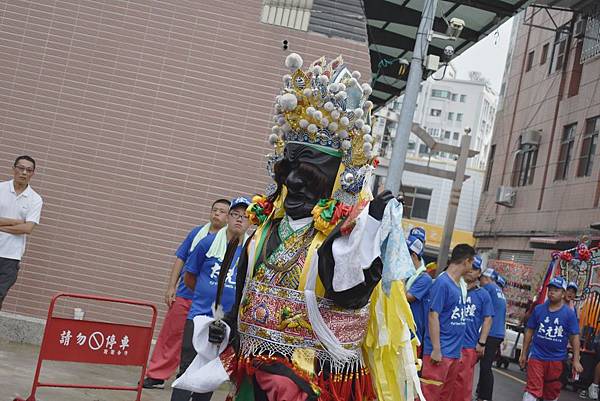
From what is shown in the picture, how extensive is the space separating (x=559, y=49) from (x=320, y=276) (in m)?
27.7

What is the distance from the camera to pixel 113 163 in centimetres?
1108

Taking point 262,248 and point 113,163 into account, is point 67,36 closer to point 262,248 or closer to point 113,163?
point 113,163

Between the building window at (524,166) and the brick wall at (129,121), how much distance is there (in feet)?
69.8

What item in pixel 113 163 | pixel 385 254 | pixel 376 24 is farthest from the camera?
pixel 376 24

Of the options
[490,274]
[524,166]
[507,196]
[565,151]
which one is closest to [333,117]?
[490,274]

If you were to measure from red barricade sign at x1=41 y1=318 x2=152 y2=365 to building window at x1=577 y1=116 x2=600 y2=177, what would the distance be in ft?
68.0


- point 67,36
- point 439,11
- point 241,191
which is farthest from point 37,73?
point 439,11

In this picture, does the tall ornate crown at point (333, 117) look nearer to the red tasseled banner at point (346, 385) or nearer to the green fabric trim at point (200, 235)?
the red tasseled banner at point (346, 385)

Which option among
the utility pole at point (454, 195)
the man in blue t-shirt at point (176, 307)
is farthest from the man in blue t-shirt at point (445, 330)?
the utility pole at point (454, 195)

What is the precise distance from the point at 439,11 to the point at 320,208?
45.1ft

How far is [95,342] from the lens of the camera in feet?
24.5

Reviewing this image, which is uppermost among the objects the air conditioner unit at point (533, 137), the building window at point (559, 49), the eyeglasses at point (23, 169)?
the building window at point (559, 49)

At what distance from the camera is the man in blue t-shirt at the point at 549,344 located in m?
Result: 11.4

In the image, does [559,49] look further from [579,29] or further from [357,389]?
[357,389]
